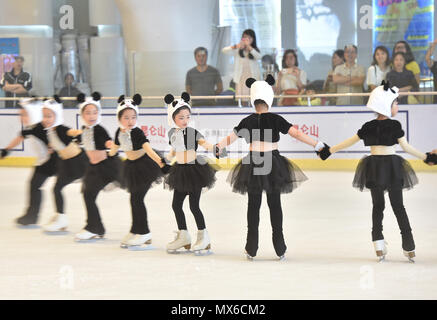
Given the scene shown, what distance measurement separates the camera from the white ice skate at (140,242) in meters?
6.24

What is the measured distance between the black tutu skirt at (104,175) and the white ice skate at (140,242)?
23.4 inches

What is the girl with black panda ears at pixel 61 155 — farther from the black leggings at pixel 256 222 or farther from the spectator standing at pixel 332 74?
the spectator standing at pixel 332 74

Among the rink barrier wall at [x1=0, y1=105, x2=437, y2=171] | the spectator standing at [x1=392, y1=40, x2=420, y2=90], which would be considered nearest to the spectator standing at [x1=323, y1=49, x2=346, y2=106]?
the rink barrier wall at [x1=0, y1=105, x2=437, y2=171]

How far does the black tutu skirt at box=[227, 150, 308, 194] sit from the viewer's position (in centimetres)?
566

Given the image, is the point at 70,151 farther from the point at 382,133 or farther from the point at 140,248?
the point at 382,133

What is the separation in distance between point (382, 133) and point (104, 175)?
244 cm

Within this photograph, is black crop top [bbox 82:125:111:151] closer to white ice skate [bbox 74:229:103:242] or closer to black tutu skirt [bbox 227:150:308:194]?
white ice skate [bbox 74:229:103:242]

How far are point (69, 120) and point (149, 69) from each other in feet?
5.03

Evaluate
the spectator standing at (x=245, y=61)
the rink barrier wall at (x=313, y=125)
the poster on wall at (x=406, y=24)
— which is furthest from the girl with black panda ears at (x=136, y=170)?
the poster on wall at (x=406, y=24)

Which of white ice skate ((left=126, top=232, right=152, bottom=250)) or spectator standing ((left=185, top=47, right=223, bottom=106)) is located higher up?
spectator standing ((left=185, top=47, right=223, bottom=106))

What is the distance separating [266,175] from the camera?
223 inches

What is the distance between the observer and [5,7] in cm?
1565
